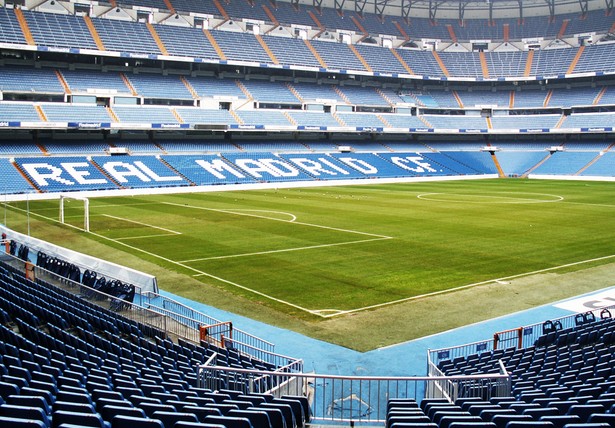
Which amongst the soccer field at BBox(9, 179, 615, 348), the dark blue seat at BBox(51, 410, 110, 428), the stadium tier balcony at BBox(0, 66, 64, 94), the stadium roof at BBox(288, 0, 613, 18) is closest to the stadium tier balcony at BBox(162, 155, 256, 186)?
the soccer field at BBox(9, 179, 615, 348)

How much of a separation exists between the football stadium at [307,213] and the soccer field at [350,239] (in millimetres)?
249

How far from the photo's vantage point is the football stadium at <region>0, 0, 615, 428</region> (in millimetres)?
11203

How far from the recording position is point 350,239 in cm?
3416

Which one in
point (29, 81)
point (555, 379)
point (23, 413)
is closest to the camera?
point (23, 413)

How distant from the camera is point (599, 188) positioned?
217ft

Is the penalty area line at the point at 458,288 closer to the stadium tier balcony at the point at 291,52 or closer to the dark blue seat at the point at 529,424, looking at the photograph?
the dark blue seat at the point at 529,424

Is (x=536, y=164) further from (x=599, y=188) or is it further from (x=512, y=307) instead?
(x=512, y=307)

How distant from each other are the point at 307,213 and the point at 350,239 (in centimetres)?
1147

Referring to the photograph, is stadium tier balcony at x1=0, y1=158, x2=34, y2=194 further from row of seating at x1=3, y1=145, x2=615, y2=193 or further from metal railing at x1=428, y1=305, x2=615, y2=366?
metal railing at x1=428, y1=305, x2=615, y2=366

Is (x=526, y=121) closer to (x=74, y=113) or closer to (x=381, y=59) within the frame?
(x=381, y=59)

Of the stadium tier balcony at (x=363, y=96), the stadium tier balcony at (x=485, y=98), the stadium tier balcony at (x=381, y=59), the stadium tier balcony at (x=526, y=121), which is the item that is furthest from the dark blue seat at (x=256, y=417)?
the stadium tier balcony at (x=485, y=98)

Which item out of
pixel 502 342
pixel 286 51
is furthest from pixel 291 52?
pixel 502 342

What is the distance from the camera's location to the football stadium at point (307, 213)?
11203 mm

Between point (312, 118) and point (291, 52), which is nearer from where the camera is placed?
point (312, 118)
